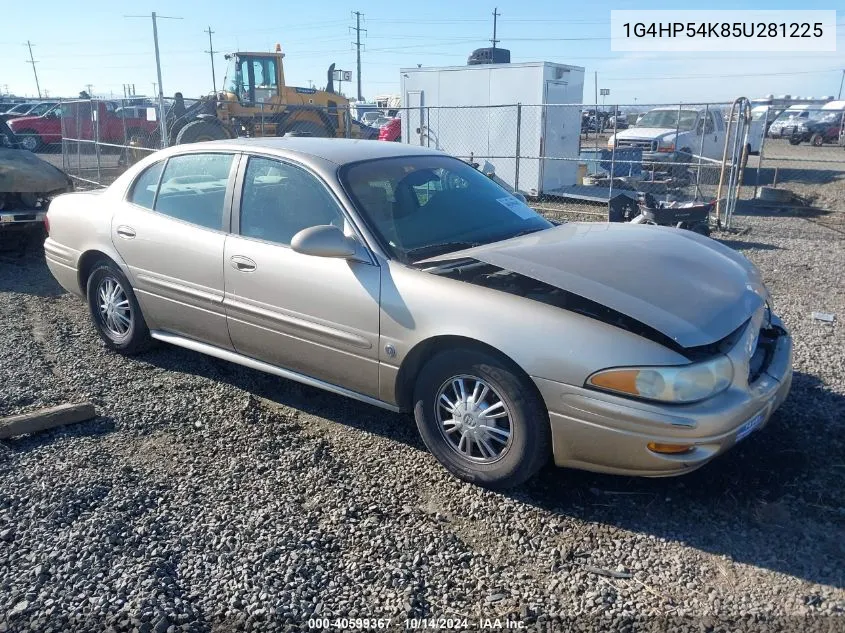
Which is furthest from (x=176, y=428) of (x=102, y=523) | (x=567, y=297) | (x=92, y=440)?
(x=567, y=297)

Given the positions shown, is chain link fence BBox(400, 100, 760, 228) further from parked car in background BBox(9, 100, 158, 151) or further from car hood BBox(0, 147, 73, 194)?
parked car in background BBox(9, 100, 158, 151)

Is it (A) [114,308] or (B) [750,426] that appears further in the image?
(A) [114,308]

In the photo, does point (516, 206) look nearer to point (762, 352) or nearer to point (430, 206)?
point (430, 206)

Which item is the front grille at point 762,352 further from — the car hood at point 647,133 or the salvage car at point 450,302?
the car hood at point 647,133

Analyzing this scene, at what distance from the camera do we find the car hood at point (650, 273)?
10.1ft

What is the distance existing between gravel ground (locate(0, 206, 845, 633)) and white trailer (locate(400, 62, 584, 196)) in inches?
392

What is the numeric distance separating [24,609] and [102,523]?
0.53 m

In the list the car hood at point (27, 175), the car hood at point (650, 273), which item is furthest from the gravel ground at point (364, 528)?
the car hood at point (27, 175)

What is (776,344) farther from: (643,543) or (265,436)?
(265,436)

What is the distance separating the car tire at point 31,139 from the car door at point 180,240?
23066 millimetres

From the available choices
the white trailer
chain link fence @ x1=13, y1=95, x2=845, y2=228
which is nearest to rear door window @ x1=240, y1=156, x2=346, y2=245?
chain link fence @ x1=13, y1=95, x2=845, y2=228

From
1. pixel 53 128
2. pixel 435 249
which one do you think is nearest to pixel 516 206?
pixel 435 249

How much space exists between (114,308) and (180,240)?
3.46 feet

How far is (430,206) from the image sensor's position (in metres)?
4.11
